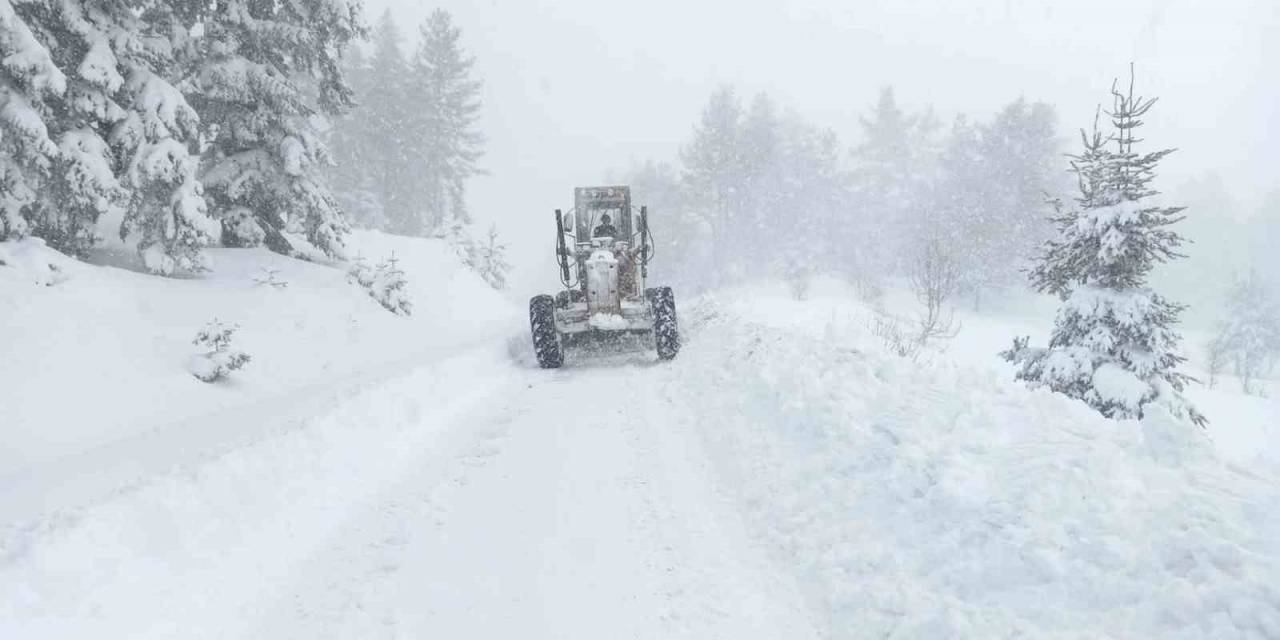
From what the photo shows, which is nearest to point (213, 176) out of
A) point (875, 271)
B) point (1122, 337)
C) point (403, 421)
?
point (403, 421)

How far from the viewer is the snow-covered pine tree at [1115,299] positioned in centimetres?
809

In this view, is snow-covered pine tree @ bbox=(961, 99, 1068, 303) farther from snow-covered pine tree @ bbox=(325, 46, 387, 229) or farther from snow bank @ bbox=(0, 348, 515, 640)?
snow bank @ bbox=(0, 348, 515, 640)

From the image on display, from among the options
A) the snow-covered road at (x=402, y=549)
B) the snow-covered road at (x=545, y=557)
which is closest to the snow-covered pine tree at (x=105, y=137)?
the snow-covered road at (x=402, y=549)

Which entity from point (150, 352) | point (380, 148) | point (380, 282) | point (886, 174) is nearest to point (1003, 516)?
point (150, 352)

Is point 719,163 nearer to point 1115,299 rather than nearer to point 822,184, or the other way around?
point 822,184

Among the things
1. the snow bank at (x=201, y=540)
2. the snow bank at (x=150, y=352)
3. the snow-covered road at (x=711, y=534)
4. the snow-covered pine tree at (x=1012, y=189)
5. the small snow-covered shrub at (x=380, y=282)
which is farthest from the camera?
the snow-covered pine tree at (x=1012, y=189)

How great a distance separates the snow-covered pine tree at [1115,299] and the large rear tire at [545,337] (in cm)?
692

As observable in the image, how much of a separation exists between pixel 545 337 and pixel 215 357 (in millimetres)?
4557

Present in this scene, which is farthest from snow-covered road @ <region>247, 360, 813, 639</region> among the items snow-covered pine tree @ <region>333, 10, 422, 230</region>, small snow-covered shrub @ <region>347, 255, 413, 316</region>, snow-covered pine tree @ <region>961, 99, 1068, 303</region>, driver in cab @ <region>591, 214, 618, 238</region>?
snow-covered pine tree @ <region>961, 99, 1068, 303</region>

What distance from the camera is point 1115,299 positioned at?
838cm

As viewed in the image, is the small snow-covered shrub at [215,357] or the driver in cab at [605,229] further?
the driver in cab at [605,229]

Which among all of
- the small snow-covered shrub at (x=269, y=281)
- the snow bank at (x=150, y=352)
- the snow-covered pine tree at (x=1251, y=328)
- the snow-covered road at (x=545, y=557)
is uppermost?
the small snow-covered shrub at (x=269, y=281)

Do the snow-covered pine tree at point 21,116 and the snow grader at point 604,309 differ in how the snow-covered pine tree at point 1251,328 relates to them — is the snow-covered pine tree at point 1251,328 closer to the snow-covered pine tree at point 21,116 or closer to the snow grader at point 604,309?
the snow grader at point 604,309

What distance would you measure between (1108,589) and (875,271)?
3915cm
